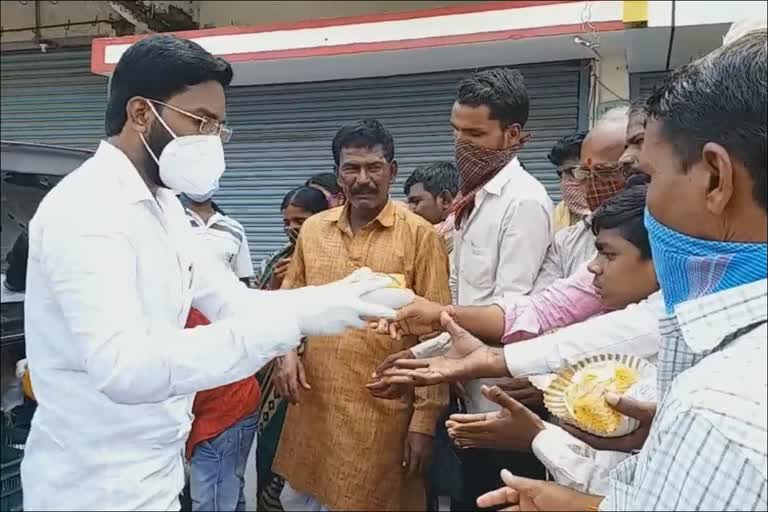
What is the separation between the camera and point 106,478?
149 centimetres

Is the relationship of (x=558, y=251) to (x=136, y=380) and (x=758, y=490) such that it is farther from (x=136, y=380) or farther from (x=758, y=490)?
(x=758, y=490)

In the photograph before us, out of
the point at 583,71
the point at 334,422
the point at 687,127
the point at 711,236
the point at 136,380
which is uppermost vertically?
the point at 583,71

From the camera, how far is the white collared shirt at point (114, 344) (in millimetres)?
1347

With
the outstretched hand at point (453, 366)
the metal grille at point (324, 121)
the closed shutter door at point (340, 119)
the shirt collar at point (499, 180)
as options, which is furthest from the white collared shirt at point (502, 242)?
the closed shutter door at point (340, 119)

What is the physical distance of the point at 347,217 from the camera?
2.53 metres

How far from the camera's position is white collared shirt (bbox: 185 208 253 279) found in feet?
9.63

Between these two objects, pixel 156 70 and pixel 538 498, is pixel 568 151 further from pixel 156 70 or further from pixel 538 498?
pixel 538 498

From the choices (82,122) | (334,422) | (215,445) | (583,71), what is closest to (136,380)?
(334,422)

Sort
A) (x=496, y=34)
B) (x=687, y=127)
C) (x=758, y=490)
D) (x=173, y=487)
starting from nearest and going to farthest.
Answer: (x=758, y=490) → (x=687, y=127) → (x=173, y=487) → (x=496, y=34)

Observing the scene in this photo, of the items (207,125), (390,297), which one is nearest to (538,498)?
(390,297)

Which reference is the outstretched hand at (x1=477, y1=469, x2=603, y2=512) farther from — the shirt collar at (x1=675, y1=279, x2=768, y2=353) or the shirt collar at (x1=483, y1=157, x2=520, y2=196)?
the shirt collar at (x1=483, y1=157, x2=520, y2=196)

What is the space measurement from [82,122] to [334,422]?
6.05 feet

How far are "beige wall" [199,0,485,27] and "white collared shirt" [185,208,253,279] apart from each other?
973 millimetres

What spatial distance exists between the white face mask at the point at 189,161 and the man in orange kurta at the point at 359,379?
0.78 meters
